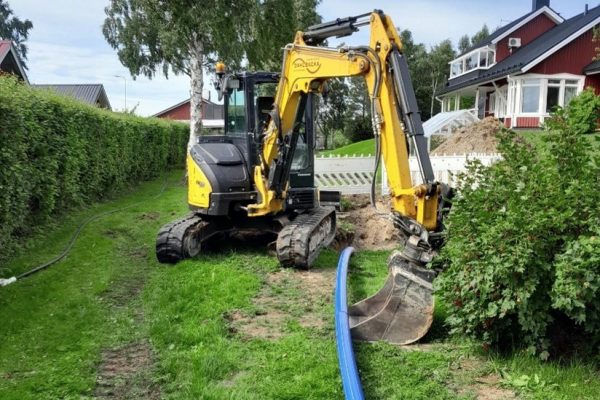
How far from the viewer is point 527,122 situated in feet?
86.5

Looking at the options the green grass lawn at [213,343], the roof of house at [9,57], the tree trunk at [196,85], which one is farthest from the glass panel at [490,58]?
the green grass lawn at [213,343]

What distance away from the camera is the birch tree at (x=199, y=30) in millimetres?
19172

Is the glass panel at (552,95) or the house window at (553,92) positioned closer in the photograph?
the house window at (553,92)

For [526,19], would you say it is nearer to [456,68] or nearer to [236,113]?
[456,68]

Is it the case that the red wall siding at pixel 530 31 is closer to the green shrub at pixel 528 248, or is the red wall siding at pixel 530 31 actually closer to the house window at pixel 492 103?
the house window at pixel 492 103

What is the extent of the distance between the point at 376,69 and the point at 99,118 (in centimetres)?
910

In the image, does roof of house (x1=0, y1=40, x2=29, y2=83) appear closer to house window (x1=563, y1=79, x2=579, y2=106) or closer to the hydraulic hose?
the hydraulic hose

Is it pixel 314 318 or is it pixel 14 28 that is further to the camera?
pixel 14 28

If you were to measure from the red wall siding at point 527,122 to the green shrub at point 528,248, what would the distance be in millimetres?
23704

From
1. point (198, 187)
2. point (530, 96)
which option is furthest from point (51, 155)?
point (530, 96)

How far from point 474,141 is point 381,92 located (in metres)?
14.2

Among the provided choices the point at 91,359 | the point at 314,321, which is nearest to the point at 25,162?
the point at 91,359

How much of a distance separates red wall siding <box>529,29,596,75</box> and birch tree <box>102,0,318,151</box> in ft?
39.6

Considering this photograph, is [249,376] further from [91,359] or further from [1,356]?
[1,356]
